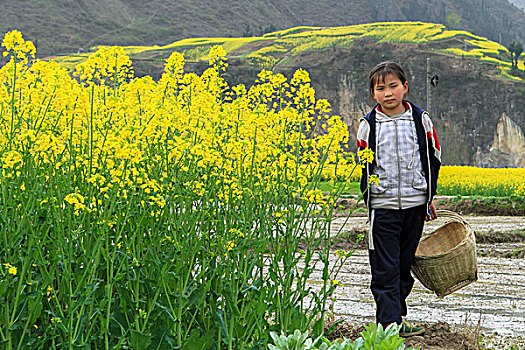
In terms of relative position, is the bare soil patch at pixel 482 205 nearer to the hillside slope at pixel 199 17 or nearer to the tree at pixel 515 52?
the tree at pixel 515 52

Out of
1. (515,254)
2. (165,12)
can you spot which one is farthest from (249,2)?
(515,254)

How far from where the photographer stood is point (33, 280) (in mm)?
2588

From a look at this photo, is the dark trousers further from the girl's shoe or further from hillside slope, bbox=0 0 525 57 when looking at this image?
hillside slope, bbox=0 0 525 57

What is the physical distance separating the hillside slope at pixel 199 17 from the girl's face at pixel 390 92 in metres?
63.9

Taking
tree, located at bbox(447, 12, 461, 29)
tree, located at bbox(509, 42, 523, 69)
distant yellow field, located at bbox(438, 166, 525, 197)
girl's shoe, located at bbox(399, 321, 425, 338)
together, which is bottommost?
distant yellow field, located at bbox(438, 166, 525, 197)

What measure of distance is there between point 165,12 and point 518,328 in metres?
89.4

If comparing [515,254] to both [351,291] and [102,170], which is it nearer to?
[351,291]

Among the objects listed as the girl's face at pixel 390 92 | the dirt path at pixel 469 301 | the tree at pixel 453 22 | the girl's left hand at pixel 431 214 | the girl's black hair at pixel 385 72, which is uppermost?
the tree at pixel 453 22

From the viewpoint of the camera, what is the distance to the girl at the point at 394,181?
11.7 feet

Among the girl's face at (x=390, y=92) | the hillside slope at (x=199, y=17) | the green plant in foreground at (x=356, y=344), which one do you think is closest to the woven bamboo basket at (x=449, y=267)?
the girl's face at (x=390, y=92)

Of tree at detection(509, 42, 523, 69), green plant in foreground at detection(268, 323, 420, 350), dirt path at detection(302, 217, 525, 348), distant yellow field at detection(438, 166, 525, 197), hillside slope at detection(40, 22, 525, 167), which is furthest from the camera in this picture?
tree at detection(509, 42, 523, 69)

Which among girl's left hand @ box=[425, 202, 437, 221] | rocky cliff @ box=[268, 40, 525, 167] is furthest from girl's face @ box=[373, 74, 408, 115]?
rocky cliff @ box=[268, 40, 525, 167]

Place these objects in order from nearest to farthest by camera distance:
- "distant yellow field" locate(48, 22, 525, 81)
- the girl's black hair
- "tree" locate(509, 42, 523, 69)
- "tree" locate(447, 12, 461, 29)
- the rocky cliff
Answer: the girl's black hair, the rocky cliff, "distant yellow field" locate(48, 22, 525, 81), "tree" locate(509, 42, 523, 69), "tree" locate(447, 12, 461, 29)

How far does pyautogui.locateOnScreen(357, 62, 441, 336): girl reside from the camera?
3.55 metres
